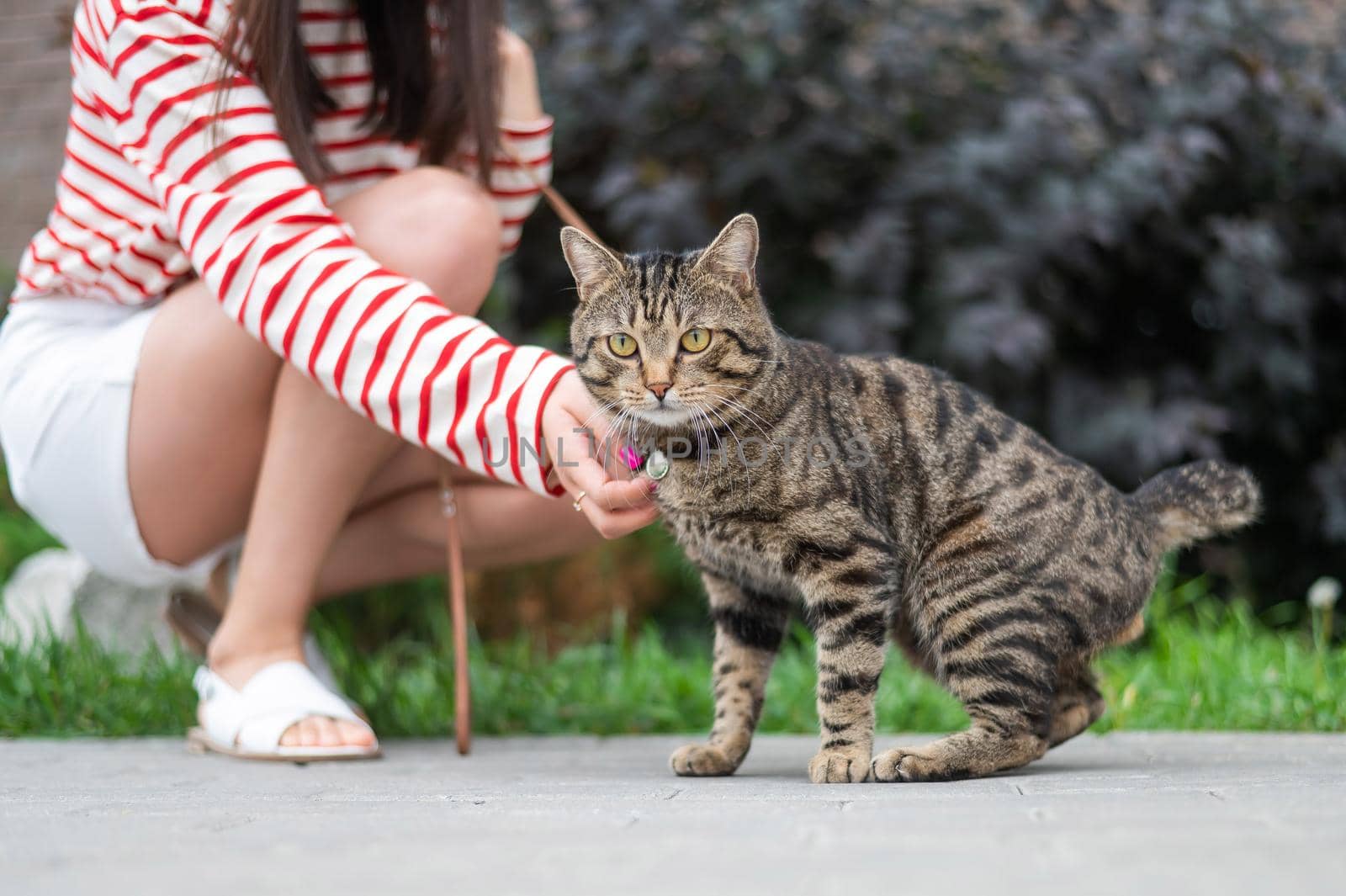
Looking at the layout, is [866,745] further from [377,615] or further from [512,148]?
[377,615]

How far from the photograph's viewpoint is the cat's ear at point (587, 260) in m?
2.26

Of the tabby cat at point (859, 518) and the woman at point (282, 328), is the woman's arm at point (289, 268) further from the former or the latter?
the tabby cat at point (859, 518)

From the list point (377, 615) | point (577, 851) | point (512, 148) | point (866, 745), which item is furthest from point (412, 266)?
point (377, 615)

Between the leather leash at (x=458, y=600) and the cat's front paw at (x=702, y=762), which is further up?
the leather leash at (x=458, y=600)

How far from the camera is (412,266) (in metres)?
2.42

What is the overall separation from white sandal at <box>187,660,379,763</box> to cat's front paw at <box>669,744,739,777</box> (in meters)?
0.59

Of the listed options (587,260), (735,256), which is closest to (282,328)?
(587,260)

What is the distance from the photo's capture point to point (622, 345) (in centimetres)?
216

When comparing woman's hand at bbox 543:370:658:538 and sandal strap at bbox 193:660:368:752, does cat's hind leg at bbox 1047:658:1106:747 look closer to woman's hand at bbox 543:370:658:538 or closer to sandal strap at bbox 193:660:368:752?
woman's hand at bbox 543:370:658:538

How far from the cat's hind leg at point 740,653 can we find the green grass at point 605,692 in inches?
27.2

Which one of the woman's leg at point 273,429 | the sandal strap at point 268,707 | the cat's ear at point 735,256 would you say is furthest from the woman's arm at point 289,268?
the sandal strap at point 268,707

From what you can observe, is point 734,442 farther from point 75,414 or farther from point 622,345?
point 75,414

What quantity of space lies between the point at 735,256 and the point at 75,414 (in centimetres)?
131

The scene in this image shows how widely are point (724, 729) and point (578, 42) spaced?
98.4 inches
